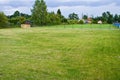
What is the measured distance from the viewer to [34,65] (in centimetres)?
1122

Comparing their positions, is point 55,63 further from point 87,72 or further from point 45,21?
point 45,21

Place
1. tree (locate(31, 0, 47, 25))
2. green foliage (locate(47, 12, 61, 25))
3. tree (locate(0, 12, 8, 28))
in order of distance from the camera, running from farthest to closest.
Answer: green foliage (locate(47, 12, 61, 25))
tree (locate(31, 0, 47, 25))
tree (locate(0, 12, 8, 28))

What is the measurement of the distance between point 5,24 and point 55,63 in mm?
56719

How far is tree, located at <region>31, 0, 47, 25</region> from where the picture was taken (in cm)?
7875

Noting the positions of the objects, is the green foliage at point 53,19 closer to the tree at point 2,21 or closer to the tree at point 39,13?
the tree at point 39,13

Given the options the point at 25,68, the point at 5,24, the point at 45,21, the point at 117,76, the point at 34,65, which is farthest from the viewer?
the point at 45,21

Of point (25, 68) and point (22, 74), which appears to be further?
point (25, 68)

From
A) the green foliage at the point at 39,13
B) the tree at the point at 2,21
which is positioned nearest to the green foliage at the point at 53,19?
the green foliage at the point at 39,13

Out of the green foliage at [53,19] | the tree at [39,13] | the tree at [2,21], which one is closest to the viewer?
the tree at [2,21]

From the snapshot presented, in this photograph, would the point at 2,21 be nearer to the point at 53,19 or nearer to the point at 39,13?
the point at 39,13

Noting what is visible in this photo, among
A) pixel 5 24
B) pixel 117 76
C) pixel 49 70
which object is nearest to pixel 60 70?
pixel 49 70

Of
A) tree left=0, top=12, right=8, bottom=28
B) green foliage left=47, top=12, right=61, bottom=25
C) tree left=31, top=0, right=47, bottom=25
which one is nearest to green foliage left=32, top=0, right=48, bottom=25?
tree left=31, top=0, right=47, bottom=25

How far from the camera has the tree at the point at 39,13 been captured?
78750 mm

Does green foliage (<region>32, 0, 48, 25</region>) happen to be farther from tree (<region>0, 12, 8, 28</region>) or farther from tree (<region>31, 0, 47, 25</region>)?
tree (<region>0, 12, 8, 28</region>)
